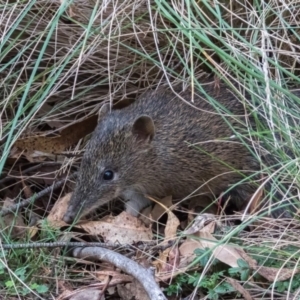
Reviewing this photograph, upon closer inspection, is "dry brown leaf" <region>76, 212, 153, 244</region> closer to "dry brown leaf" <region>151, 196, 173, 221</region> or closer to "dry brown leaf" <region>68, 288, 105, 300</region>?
"dry brown leaf" <region>151, 196, 173, 221</region>

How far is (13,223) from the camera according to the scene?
4238mm

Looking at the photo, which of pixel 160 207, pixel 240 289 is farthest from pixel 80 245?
pixel 240 289

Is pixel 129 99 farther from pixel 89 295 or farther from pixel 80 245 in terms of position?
pixel 89 295

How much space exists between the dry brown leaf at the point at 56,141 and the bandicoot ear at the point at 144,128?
532mm

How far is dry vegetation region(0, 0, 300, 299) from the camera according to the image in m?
3.66

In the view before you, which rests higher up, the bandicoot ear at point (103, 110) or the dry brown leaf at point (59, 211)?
the bandicoot ear at point (103, 110)

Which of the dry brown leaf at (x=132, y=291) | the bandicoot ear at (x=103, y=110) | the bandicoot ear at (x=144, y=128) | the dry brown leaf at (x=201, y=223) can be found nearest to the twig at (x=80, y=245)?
the dry brown leaf at (x=201, y=223)

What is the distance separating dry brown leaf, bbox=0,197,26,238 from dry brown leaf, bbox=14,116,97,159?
417mm

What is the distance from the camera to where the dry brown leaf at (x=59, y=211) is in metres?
4.37

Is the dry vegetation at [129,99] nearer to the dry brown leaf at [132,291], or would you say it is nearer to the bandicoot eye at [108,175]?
the dry brown leaf at [132,291]

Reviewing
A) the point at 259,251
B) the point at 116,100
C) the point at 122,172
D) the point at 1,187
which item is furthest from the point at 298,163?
the point at 1,187

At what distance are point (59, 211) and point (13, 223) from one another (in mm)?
363

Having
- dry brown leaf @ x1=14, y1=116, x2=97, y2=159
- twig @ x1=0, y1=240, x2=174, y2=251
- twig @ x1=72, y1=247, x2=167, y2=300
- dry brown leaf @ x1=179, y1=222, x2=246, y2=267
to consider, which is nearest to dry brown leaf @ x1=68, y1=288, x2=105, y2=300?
twig @ x1=72, y1=247, x2=167, y2=300

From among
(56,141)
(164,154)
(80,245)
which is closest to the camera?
(80,245)
